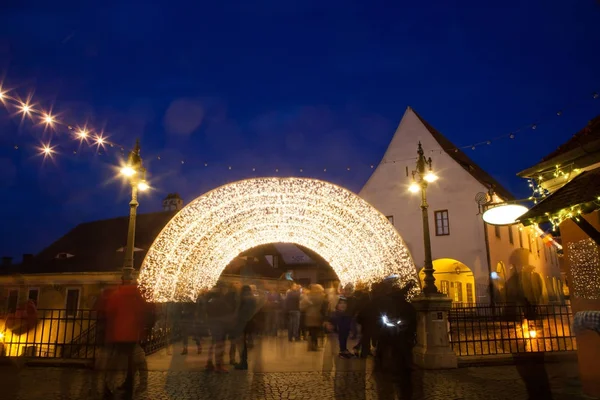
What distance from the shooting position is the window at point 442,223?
2538cm

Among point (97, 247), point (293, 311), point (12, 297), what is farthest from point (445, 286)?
point (12, 297)

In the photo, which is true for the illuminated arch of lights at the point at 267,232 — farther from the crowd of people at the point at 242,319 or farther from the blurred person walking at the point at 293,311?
the blurred person walking at the point at 293,311

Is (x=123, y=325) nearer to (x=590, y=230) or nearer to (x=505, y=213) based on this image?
(x=505, y=213)

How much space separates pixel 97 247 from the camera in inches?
1222

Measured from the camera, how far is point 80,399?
709 centimetres

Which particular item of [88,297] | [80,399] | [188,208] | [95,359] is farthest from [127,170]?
[88,297]

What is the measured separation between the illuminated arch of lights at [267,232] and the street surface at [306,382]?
411 cm

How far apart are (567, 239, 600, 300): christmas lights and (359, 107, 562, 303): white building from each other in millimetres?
16119

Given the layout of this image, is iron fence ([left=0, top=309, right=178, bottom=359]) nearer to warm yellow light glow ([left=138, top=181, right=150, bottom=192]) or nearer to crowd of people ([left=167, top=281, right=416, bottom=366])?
crowd of people ([left=167, top=281, right=416, bottom=366])

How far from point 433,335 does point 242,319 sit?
432cm

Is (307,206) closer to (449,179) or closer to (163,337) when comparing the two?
(163,337)

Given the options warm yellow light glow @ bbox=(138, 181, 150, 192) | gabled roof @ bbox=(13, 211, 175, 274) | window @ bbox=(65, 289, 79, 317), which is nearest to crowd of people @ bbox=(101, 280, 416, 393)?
warm yellow light glow @ bbox=(138, 181, 150, 192)

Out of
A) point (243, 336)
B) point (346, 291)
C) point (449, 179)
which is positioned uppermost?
point (449, 179)

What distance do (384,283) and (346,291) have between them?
3569mm
